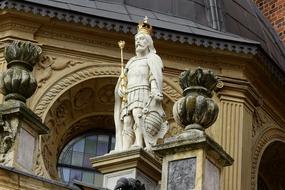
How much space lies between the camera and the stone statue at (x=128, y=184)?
13959mm

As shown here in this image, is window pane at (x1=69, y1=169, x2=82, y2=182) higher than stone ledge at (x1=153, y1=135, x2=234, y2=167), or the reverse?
window pane at (x1=69, y1=169, x2=82, y2=182)

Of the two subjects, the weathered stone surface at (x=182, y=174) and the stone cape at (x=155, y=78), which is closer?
the weathered stone surface at (x=182, y=174)

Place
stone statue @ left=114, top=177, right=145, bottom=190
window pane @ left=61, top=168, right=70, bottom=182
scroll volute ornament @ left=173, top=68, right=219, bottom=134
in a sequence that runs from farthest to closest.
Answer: window pane @ left=61, top=168, right=70, bottom=182 < scroll volute ornament @ left=173, top=68, right=219, bottom=134 < stone statue @ left=114, top=177, right=145, bottom=190

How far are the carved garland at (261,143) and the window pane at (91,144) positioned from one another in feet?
7.93

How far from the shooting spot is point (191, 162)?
1415 centimetres

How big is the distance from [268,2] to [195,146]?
37.7 feet

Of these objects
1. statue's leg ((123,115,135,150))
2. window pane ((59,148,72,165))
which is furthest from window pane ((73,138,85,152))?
statue's leg ((123,115,135,150))

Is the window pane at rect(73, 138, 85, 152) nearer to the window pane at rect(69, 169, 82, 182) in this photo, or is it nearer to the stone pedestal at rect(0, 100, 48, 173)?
the window pane at rect(69, 169, 82, 182)

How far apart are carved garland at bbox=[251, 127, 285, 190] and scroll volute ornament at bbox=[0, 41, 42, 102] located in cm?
526

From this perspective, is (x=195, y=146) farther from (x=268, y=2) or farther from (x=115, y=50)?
(x=268, y=2)

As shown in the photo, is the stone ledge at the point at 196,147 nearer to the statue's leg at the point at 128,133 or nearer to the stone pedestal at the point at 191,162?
the stone pedestal at the point at 191,162

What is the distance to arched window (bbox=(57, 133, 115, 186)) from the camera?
19438 millimetres

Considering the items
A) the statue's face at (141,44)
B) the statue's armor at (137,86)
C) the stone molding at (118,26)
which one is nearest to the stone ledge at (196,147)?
the statue's armor at (137,86)

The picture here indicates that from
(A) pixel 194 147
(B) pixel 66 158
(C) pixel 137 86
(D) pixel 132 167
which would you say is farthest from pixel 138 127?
(B) pixel 66 158
